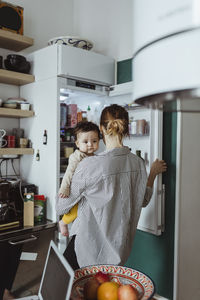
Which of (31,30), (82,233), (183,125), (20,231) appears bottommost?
(20,231)

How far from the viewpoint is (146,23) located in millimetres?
482

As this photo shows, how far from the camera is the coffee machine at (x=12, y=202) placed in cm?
215

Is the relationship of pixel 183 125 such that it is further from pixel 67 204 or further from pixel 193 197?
pixel 67 204

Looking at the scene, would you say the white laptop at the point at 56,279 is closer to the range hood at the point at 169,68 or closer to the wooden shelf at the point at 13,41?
the range hood at the point at 169,68

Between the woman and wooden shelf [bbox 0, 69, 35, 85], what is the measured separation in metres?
1.13

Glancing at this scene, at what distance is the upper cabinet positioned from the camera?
93.6 inches

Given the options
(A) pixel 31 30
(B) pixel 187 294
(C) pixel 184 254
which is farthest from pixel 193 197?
(A) pixel 31 30

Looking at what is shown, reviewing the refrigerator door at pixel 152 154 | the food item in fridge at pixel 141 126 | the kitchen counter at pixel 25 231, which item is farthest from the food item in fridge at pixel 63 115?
the kitchen counter at pixel 25 231

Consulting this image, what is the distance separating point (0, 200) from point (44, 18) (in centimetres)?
191

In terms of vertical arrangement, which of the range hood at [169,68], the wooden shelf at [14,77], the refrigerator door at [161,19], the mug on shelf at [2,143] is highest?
the wooden shelf at [14,77]

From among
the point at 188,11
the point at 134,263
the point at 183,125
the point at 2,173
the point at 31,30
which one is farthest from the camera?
the point at 31,30

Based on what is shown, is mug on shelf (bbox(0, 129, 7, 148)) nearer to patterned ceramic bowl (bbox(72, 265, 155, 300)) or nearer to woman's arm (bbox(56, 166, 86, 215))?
woman's arm (bbox(56, 166, 86, 215))

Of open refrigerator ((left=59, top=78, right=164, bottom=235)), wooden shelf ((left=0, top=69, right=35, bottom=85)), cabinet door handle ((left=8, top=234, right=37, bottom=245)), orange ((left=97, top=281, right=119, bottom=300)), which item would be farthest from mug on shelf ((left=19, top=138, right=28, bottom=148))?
orange ((left=97, top=281, right=119, bottom=300))

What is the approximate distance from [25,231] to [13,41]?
1553mm
